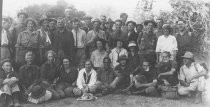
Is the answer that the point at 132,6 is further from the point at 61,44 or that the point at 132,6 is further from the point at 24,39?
the point at 24,39

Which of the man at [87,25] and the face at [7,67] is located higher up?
the man at [87,25]

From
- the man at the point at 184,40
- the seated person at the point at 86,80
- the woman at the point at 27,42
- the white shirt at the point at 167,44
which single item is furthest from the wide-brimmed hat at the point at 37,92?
the man at the point at 184,40

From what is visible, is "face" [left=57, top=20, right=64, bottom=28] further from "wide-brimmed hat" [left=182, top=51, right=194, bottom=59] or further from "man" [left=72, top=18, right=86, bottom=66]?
"wide-brimmed hat" [left=182, top=51, right=194, bottom=59]

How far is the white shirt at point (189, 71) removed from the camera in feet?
20.4

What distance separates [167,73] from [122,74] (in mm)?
863

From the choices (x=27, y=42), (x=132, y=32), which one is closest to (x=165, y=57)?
(x=132, y=32)

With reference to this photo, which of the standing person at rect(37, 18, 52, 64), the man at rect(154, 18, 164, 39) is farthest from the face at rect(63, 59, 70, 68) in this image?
the man at rect(154, 18, 164, 39)

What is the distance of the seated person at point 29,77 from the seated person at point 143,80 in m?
1.60

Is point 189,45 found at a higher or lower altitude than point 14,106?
higher

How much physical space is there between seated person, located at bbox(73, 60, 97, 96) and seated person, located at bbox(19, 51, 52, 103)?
557 millimetres

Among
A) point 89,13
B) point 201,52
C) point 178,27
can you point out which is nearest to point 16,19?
point 89,13

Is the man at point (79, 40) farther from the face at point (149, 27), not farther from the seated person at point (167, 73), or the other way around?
the seated person at point (167, 73)

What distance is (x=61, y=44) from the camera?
621 centimetres

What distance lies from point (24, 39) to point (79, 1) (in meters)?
1.28
